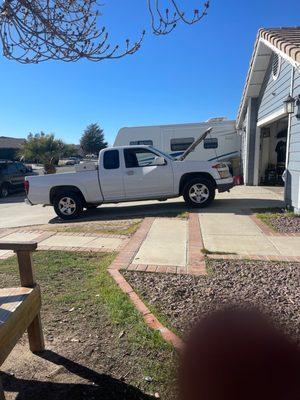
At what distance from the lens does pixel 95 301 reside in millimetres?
3904

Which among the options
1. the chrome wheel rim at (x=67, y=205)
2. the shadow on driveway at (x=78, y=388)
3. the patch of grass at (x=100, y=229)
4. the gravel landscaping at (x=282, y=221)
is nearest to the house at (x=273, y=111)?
the gravel landscaping at (x=282, y=221)

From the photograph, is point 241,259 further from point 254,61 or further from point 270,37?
point 254,61

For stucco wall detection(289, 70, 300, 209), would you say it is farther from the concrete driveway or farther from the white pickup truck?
the white pickup truck

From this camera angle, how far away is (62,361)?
2914 mm

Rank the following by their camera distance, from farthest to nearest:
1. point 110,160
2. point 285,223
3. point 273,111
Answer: point 273,111 → point 110,160 → point 285,223

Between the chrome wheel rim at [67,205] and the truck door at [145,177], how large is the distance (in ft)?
4.92

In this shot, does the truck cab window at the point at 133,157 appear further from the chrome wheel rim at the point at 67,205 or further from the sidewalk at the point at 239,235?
the sidewalk at the point at 239,235

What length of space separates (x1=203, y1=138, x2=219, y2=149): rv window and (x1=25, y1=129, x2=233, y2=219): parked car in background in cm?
812

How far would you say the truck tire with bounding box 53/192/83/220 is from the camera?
9.75 m

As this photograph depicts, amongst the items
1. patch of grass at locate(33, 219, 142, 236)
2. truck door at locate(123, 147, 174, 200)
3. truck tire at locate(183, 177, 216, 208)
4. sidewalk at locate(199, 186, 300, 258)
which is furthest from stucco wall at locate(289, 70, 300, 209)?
patch of grass at locate(33, 219, 142, 236)

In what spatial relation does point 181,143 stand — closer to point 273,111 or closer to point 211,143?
point 211,143

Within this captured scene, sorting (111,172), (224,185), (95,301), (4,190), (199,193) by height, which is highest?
(111,172)

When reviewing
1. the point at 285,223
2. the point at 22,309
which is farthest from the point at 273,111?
the point at 22,309

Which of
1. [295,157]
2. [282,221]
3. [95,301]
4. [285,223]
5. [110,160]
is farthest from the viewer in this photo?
[110,160]
